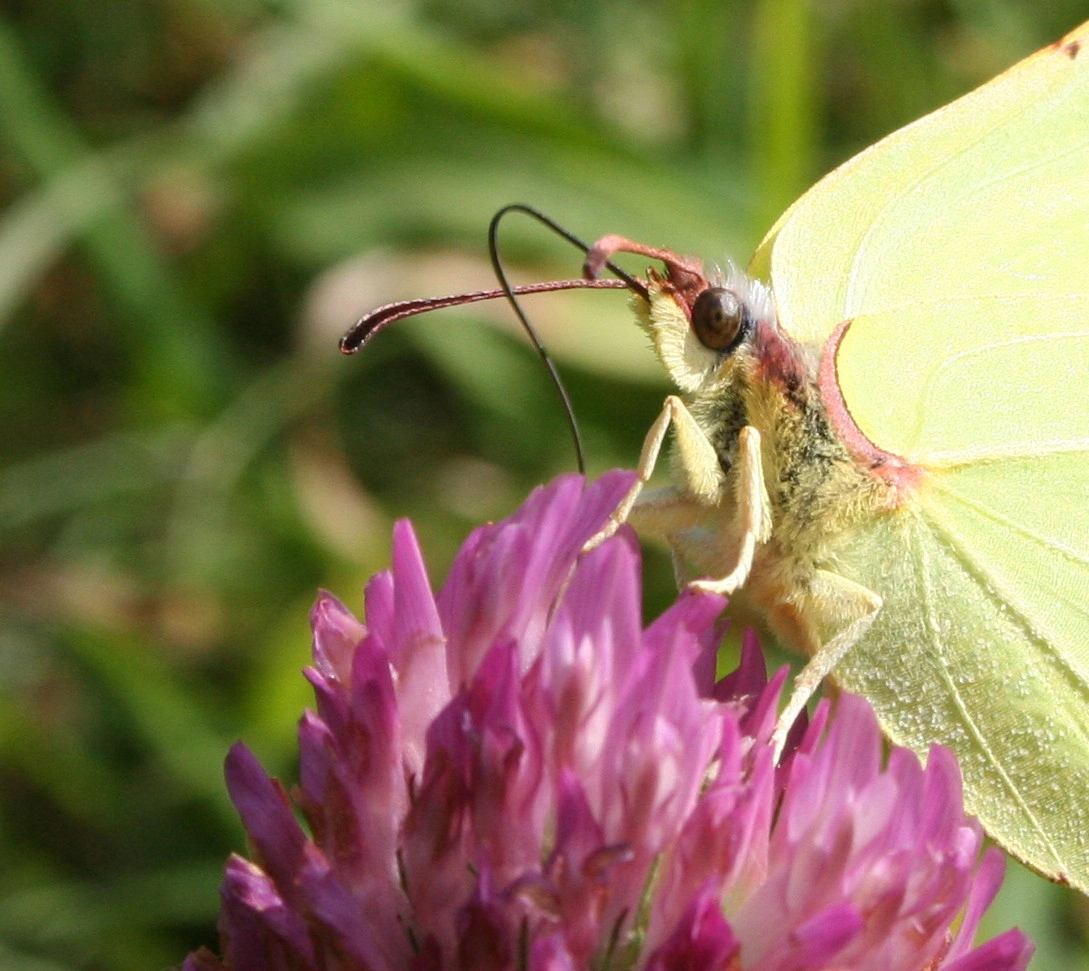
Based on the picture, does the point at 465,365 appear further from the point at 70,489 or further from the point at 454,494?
the point at 70,489

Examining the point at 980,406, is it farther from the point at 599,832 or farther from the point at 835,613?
the point at 599,832

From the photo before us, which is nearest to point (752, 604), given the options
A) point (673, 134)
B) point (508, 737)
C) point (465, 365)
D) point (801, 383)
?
point (801, 383)

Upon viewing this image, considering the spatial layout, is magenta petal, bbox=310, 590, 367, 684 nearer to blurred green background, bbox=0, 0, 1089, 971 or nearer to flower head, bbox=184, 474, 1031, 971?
flower head, bbox=184, 474, 1031, 971

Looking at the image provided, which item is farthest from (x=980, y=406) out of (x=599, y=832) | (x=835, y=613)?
(x=599, y=832)

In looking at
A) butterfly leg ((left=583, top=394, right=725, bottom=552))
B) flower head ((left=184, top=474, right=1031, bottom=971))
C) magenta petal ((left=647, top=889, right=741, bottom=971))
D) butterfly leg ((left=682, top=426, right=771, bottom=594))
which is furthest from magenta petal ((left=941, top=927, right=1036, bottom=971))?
butterfly leg ((left=583, top=394, right=725, bottom=552))

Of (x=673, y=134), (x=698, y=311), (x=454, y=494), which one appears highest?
(x=673, y=134)

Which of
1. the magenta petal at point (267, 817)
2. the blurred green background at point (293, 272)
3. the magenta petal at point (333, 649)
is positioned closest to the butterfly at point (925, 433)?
the magenta petal at point (333, 649)

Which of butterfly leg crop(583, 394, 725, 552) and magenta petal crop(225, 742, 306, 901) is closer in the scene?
magenta petal crop(225, 742, 306, 901)
